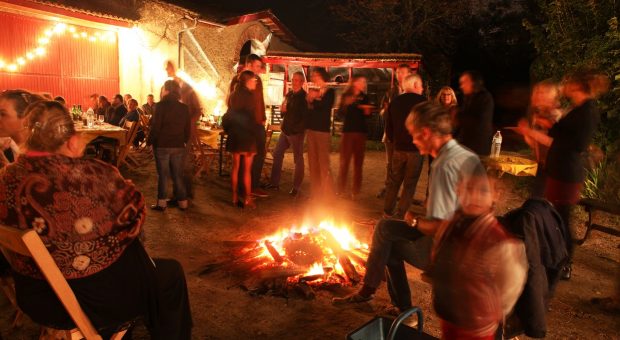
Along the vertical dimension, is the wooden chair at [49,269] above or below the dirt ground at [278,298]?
above

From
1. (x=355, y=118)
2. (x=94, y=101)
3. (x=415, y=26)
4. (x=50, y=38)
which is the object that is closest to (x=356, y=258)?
(x=355, y=118)

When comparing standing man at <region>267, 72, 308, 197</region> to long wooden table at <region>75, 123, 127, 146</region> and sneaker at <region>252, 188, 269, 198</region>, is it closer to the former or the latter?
sneaker at <region>252, 188, 269, 198</region>

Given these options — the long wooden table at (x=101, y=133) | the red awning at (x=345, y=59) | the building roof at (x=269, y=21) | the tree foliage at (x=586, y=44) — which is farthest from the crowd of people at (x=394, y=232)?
the building roof at (x=269, y=21)

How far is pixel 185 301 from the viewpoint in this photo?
2783 mm

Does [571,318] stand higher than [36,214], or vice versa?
[36,214]

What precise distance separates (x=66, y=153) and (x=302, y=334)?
2.19 meters

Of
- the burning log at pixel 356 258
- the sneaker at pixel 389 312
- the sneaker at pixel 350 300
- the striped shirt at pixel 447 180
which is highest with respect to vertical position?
the striped shirt at pixel 447 180

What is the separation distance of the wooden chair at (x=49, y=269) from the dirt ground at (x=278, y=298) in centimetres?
115

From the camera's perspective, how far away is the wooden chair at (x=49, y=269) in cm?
205

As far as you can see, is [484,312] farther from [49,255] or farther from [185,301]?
[49,255]

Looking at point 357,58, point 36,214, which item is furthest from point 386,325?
point 357,58

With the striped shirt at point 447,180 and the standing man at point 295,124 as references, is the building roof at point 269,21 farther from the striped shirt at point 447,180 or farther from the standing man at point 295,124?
the striped shirt at point 447,180

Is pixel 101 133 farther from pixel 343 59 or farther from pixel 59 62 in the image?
pixel 343 59

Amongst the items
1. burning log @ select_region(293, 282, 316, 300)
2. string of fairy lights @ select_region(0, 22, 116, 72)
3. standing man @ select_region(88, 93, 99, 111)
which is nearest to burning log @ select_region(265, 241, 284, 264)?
burning log @ select_region(293, 282, 316, 300)
